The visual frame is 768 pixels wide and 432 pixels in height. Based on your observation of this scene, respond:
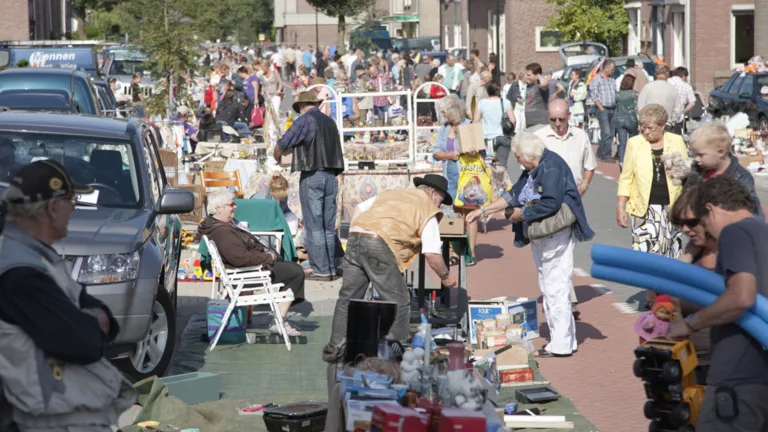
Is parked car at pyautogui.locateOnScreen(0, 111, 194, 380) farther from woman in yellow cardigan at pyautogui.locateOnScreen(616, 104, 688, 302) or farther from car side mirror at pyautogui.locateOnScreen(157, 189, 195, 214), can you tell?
woman in yellow cardigan at pyautogui.locateOnScreen(616, 104, 688, 302)

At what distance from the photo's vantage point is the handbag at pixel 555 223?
9562mm

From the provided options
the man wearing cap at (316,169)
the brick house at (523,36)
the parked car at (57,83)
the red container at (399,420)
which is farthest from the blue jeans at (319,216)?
the brick house at (523,36)

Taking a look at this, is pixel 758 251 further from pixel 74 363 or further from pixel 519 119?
pixel 519 119

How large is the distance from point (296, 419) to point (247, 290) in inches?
118

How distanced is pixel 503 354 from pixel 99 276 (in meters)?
3.16

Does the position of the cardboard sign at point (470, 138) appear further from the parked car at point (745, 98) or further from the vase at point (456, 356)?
the parked car at point (745, 98)

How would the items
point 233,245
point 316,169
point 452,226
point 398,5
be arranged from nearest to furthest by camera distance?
point 233,245 → point 452,226 → point 316,169 → point 398,5

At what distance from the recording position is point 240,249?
10.6 meters

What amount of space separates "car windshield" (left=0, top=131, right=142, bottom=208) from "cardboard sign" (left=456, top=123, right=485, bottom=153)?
4.91m

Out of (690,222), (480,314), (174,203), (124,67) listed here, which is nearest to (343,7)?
(124,67)

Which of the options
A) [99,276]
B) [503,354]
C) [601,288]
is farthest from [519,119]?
[99,276]

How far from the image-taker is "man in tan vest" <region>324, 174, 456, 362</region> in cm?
849

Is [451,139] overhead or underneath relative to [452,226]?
overhead

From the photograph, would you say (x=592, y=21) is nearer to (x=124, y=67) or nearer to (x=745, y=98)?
(x=124, y=67)
